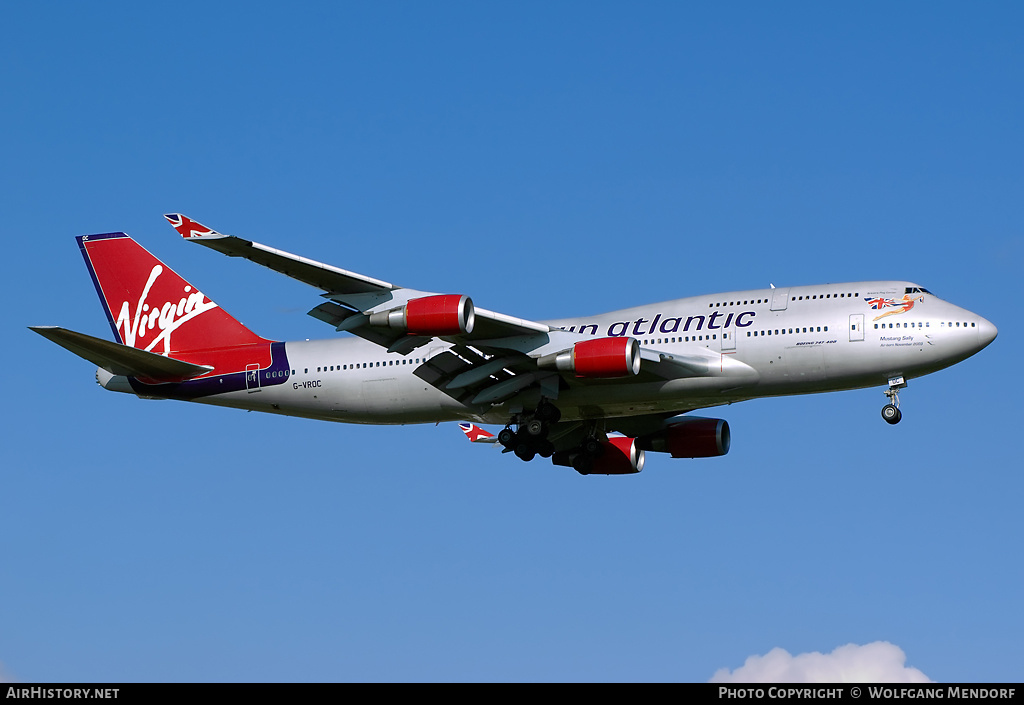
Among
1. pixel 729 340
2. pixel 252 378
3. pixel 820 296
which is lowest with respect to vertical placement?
pixel 729 340

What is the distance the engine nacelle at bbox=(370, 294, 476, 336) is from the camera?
3491 centimetres

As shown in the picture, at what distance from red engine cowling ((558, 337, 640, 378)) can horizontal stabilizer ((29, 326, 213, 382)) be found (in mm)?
13375

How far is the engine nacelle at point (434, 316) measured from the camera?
1374 inches

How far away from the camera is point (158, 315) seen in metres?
44.6

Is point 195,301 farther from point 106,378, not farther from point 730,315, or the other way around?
point 730,315

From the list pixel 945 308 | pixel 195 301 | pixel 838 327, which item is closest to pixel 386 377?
pixel 195 301

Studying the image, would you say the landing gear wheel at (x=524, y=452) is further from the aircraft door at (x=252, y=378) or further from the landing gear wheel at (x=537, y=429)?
the aircraft door at (x=252, y=378)

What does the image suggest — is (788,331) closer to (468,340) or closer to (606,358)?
(606,358)

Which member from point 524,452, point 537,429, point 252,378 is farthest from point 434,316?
point 252,378

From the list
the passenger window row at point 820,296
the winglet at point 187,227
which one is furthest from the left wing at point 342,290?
the passenger window row at point 820,296

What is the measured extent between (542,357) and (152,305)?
15.5 m

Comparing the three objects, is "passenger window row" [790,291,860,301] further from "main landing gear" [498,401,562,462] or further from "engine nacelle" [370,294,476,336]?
"engine nacelle" [370,294,476,336]

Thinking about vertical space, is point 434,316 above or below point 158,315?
below
